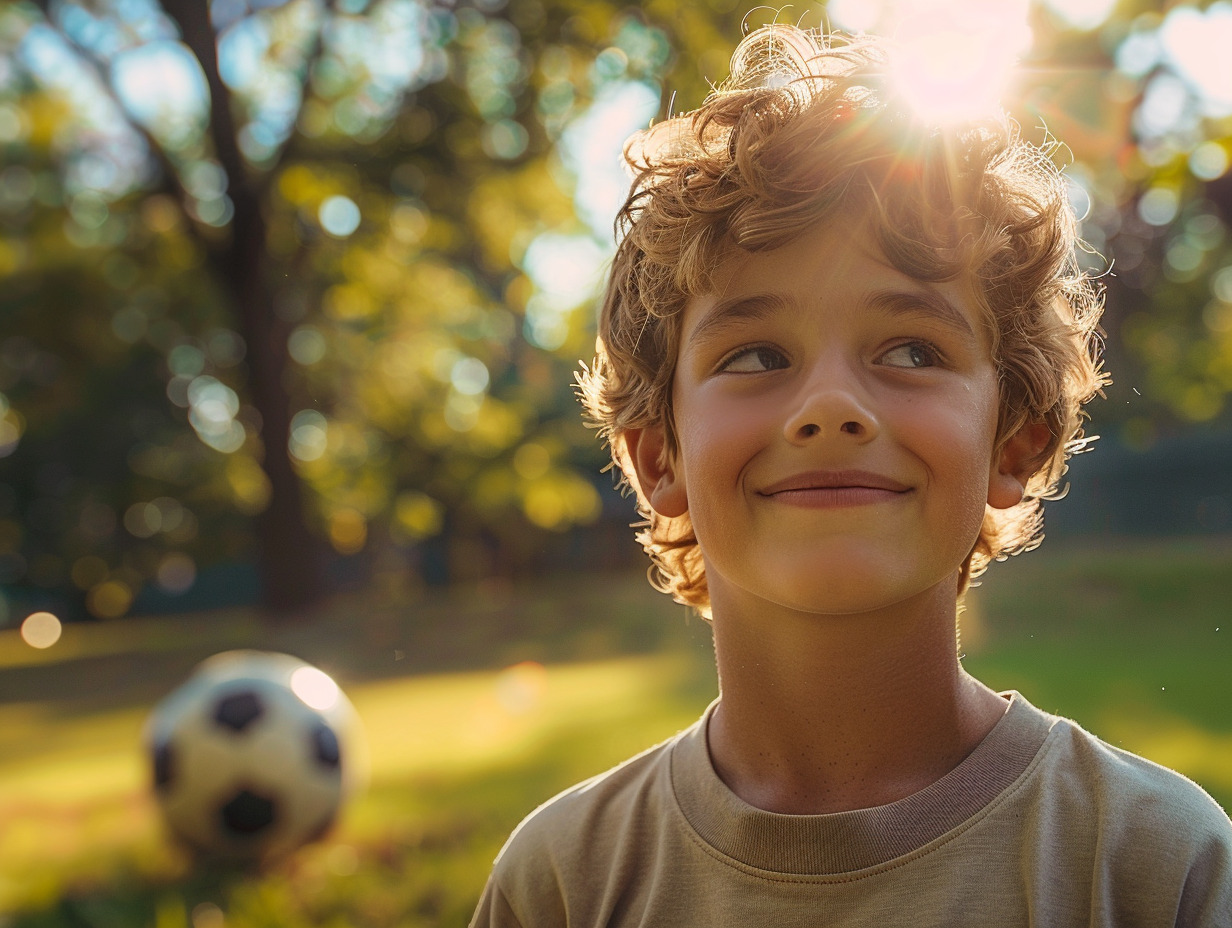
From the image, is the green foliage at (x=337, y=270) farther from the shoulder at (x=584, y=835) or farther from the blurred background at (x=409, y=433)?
the shoulder at (x=584, y=835)

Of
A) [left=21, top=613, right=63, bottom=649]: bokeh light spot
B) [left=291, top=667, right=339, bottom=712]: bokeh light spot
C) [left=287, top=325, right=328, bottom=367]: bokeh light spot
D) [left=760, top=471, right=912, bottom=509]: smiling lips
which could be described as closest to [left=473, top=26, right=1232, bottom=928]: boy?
[left=760, top=471, right=912, bottom=509]: smiling lips

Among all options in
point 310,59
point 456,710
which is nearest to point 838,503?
point 456,710

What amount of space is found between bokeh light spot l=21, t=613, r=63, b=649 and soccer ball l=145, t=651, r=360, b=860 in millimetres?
20679

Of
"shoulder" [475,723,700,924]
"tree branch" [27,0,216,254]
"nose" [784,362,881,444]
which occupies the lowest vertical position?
"shoulder" [475,723,700,924]

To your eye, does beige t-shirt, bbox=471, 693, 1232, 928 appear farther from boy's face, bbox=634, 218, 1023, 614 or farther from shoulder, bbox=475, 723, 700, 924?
boy's face, bbox=634, 218, 1023, 614

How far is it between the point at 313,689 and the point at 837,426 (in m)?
3.63

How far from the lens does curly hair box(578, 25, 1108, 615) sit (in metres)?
1.68

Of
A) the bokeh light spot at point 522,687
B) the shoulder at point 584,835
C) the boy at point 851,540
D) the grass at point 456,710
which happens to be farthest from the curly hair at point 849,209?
the bokeh light spot at point 522,687

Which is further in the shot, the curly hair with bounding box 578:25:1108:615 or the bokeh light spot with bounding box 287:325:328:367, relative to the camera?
the bokeh light spot with bounding box 287:325:328:367

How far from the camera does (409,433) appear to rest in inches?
785

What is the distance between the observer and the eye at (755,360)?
5.36 ft

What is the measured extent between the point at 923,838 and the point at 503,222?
1436cm

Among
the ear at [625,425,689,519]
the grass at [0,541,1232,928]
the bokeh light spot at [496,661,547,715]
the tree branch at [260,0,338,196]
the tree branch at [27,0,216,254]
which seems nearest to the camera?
the ear at [625,425,689,519]

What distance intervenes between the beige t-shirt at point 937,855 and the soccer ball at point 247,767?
2.79 m
